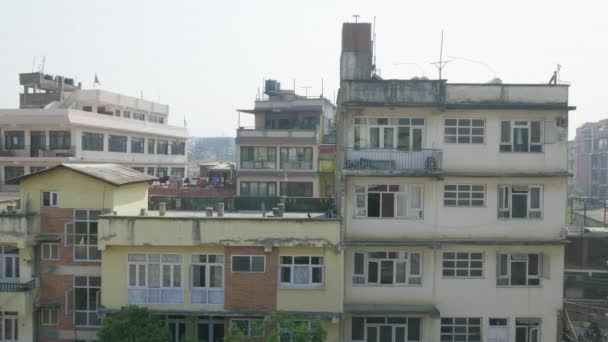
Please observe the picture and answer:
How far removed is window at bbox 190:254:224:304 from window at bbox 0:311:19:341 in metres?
6.98

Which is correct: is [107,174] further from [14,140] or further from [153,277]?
[14,140]

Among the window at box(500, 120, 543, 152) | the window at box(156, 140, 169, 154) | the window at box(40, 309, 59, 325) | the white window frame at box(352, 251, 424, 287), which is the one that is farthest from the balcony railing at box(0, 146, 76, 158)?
the window at box(500, 120, 543, 152)

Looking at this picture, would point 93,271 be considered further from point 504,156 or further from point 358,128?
point 504,156

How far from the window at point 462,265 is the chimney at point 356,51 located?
766 cm

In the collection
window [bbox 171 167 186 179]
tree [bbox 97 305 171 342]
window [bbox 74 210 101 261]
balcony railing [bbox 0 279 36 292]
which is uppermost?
window [bbox 171 167 186 179]

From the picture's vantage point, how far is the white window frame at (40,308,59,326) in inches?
787

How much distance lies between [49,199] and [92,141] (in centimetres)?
2127

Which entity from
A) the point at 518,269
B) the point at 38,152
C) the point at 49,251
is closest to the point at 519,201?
the point at 518,269

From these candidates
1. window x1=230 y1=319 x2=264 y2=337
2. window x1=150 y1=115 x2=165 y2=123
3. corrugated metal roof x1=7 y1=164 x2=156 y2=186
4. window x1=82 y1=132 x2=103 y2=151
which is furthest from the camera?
window x1=150 y1=115 x2=165 y2=123

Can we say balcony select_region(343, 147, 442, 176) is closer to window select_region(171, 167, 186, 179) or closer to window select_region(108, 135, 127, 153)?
window select_region(108, 135, 127, 153)

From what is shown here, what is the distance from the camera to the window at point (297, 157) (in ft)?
142

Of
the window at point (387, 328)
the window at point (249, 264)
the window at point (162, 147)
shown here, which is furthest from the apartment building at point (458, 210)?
the window at point (162, 147)

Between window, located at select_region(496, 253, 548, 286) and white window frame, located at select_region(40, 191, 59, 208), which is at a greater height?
white window frame, located at select_region(40, 191, 59, 208)

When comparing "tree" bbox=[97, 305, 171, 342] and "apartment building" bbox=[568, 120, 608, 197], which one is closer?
"tree" bbox=[97, 305, 171, 342]
